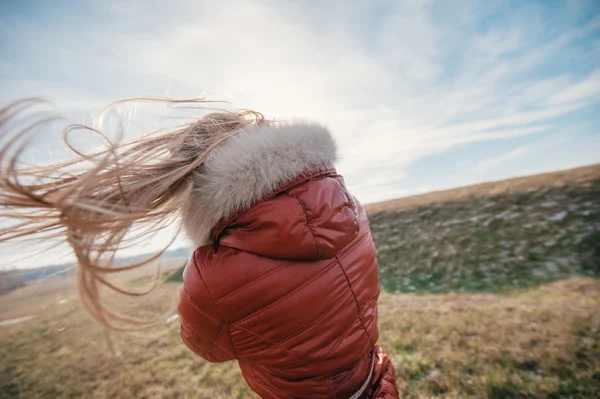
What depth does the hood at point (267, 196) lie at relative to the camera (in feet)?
4.60

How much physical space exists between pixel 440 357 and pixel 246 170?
4.68 metres

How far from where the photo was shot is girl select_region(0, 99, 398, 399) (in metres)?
1.38

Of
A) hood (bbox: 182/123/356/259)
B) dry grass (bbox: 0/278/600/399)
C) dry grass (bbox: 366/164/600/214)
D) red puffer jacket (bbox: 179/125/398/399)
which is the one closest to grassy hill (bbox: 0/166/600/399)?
dry grass (bbox: 0/278/600/399)

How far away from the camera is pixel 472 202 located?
47.9ft

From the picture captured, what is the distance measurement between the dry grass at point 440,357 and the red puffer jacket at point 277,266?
53.3 inches

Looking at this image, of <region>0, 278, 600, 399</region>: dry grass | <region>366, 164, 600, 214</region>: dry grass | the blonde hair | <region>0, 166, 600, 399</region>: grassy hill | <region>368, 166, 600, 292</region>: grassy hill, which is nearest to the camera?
the blonde hair

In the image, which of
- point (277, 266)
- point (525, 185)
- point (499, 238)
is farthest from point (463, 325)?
point (525, 185)

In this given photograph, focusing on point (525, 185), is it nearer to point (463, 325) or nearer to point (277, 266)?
point (463, 325)

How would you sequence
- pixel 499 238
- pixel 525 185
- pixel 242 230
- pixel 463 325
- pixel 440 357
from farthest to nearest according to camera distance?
1. pixel 525 185
2. pixel 499 238
3. pixel 463 325
4. pixel 440 357
5. pixel 242 230

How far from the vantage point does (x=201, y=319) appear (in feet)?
4.73

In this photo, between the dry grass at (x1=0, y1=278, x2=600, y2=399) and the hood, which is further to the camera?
the dry grass at (x1=0, y1=278, x2=600, y2=399)

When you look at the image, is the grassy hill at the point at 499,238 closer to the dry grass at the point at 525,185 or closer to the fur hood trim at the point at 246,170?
the dry grass at the point at 525,185

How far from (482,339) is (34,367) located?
35.3 ft

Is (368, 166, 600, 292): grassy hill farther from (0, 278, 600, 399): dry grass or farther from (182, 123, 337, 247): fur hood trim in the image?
(182, 123, 337, 247): fur hood trim
